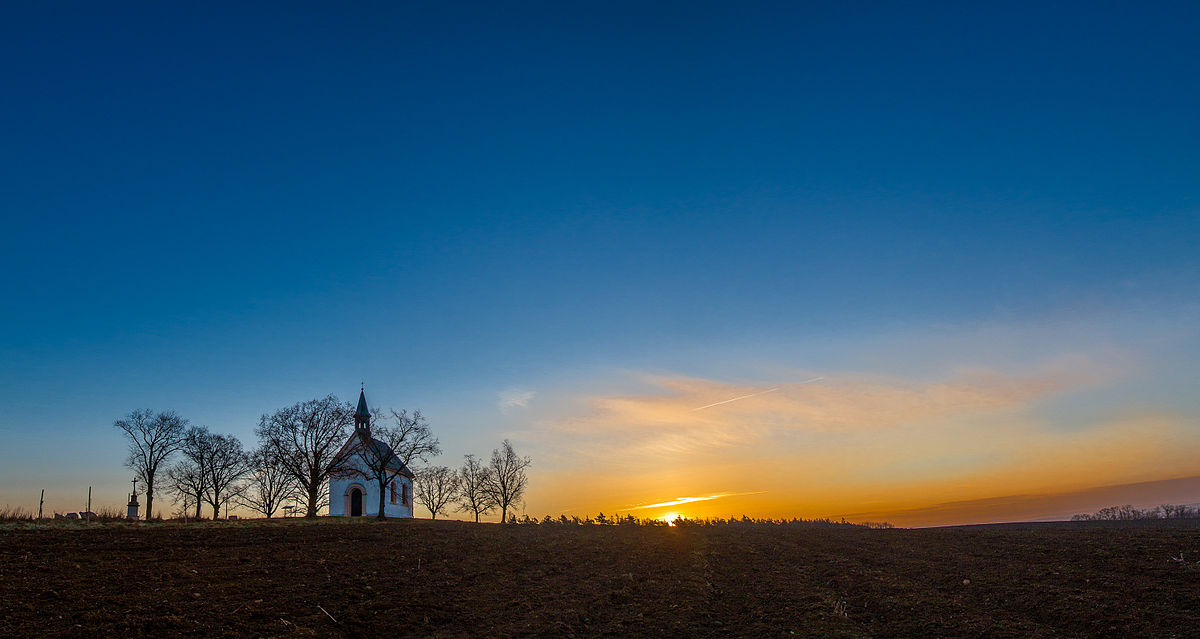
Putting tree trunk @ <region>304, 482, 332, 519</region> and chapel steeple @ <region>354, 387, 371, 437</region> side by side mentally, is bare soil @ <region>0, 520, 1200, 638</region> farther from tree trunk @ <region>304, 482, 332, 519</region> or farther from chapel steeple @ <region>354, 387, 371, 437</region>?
chapel steeple @ <region>354, 387, 371, 437</region>

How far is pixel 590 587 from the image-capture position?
21.0 metres

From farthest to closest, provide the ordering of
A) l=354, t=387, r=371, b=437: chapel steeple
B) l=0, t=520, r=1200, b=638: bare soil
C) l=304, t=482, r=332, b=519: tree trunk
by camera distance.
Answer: l=354, t=387, r=371, b=437: chapel steeple → l=304, t=482, r=332, b=519: tree trunk → l=0, t=520, r=1200, b=638: bare soil

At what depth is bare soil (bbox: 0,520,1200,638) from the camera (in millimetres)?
15477

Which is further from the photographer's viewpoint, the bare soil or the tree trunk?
the tree trunk

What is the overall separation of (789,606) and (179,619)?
14.8m

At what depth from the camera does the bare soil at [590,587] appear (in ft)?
50.8

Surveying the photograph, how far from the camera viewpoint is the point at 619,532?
34.9m

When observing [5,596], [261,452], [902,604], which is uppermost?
[261,452]

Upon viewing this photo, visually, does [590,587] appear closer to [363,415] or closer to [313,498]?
[313,498]

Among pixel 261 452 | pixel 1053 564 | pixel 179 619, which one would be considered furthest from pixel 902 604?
pixel 261 452

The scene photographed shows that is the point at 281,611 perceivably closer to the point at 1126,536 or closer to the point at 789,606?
the point at 789,606

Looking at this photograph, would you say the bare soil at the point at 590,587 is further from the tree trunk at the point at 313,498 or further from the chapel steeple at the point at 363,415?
the chapel steeple at the point at 363,415

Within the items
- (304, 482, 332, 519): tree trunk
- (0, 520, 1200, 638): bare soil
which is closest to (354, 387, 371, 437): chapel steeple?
(304, 482, 332, 519): tree trunk

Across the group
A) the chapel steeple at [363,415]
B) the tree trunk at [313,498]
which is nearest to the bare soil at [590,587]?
the tree trunk at [313,498]
